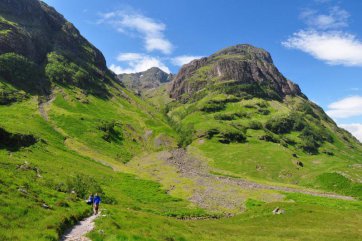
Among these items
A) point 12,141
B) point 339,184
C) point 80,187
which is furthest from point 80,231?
point 339,184

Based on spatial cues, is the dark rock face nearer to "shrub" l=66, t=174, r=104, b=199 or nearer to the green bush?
"shrub" l=66, t=174, r=104, b=199

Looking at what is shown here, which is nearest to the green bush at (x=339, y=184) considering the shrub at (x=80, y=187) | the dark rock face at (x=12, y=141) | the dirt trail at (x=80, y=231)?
the shrub at (x=80, y=187)

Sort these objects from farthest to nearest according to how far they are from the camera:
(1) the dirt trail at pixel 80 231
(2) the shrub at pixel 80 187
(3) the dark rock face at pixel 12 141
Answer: (3) the dark rock face at pixel 12 141 → (2) the shrub at pixel 80 187 → (1) the dirt trail at pixel 80 231

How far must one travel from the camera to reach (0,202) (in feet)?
96.9

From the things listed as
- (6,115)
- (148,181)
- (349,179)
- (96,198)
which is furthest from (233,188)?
(6,115)

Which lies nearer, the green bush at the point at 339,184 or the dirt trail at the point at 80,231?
the dirt trail at the point at 80,231

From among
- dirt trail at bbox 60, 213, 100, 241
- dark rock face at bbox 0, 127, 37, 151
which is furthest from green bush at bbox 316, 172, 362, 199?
dirt trail at bbox 60, 213, 100, 241

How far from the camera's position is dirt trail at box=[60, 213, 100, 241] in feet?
90.8

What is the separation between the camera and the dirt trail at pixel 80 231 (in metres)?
27.7

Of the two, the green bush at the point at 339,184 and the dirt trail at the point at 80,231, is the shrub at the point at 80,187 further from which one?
the green bush at the point at 339,184

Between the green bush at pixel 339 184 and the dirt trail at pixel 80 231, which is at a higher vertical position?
the green bush at pixel 339 184

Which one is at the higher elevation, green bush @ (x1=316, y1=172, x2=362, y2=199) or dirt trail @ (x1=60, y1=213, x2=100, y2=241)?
green bush @ (x1=316, y1=172, x2=362, y2=199)

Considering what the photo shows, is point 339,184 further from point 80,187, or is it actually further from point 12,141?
point 12,141

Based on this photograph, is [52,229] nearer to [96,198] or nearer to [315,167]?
[96,198]
